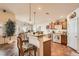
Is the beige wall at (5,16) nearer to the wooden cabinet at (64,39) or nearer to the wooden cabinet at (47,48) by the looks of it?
the wooden cabinet at (47,48)

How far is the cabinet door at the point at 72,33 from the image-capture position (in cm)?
239

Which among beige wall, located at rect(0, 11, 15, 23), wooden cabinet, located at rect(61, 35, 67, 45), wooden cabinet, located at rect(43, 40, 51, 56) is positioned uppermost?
beige wall, located at rect(0, 11, 15, 23)

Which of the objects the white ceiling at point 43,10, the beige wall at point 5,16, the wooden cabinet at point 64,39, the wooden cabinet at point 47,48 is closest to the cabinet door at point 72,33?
the wooden cabinet at point 64,39

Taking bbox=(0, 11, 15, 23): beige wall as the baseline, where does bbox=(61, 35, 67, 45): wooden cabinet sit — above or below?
below

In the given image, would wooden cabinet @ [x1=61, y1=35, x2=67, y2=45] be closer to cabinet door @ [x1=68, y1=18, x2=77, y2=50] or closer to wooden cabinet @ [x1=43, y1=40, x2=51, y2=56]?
cabinet door @ [x1=68, y1=18, x2=77, y2=50]

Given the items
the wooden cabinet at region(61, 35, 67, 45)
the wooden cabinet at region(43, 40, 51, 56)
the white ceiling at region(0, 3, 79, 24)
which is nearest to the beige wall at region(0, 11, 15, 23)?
the white ceiling at region(0, 3, 79, 24)

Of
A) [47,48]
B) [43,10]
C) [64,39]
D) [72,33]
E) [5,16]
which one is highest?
[43,10]

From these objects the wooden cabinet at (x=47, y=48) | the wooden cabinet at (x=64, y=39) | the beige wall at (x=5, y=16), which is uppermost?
the beige wall at (x=5, y=16)

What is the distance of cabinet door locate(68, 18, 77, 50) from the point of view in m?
2.39

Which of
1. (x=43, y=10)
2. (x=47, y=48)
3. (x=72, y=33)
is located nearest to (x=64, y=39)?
(x=72, y=33)

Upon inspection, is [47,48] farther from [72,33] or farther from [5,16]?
[5,16]

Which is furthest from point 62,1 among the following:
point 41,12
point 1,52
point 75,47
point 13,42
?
point 1,52

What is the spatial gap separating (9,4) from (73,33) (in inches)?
54.7

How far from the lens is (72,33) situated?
240 cm
